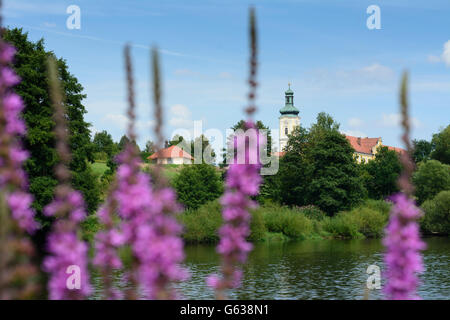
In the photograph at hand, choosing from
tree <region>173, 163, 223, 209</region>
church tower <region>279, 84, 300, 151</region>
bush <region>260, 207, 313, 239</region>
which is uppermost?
church tower <region>279, 84, 300, 151</region>

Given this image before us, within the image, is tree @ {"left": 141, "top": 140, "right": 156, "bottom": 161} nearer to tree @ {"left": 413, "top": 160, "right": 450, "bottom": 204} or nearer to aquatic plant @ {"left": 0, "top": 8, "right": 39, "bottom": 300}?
aquatic plant @ {"left": 0, "top": 8, "right": 39, "bottom": 300}

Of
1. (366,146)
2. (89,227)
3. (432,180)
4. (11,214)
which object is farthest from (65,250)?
(366,146)

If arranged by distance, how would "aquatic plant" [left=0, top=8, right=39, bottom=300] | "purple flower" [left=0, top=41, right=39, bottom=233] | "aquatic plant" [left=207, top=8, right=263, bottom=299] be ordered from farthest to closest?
"aquatic plant" [left=207, top=8, right=263, bottom=299] → "purple flower" [left=0, top=41, right=39, bottom=233] → "aquatic plant" [left=0, top=8, right=39, bottom=300]

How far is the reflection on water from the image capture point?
26125 mm

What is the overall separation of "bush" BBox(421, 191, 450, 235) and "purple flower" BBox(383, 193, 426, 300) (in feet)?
191

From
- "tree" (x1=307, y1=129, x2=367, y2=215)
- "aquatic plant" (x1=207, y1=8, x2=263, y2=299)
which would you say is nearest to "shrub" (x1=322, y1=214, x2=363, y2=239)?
"tree" (x1=307, y1=129, x2=367, y2=215)

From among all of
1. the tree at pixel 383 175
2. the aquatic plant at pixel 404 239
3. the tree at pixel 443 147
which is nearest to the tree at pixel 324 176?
the tree at pixel 383 175

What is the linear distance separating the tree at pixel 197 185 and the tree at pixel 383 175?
35542 mm

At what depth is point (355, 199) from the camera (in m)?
66.9

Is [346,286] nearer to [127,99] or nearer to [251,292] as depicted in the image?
[251,292]

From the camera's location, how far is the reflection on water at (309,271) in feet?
85.7

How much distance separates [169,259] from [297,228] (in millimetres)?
51779
